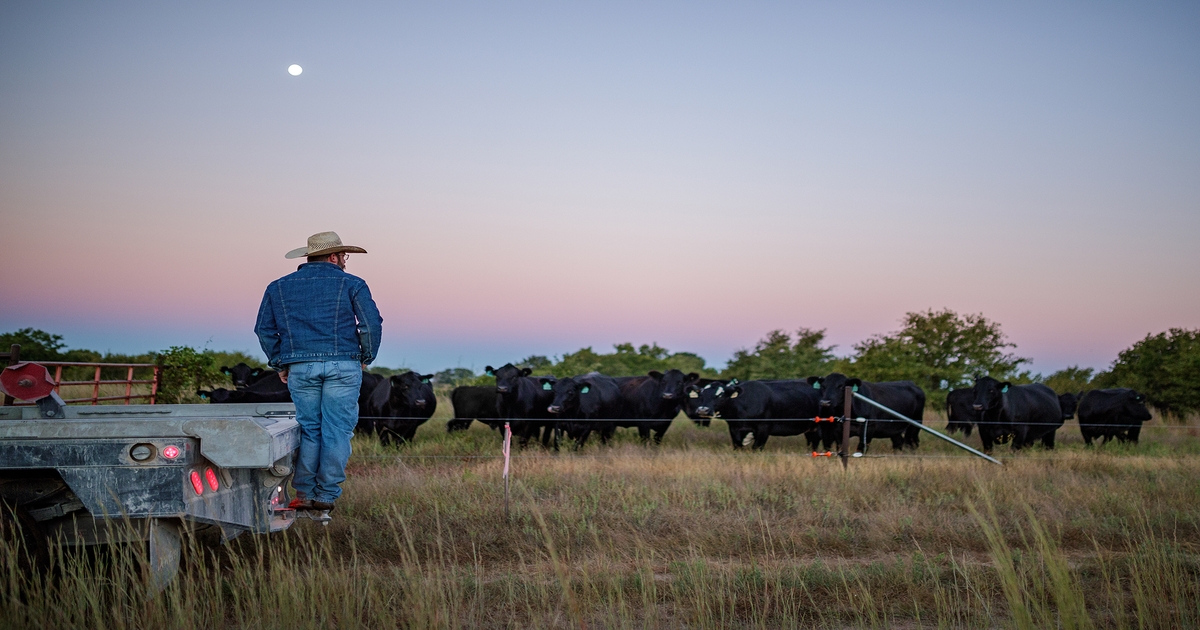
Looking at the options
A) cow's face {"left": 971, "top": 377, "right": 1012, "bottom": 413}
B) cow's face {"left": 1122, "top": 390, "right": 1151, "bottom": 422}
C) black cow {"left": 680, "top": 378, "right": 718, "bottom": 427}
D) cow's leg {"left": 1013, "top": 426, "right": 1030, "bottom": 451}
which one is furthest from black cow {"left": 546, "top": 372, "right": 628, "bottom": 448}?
cow's face {"left": 1122, "top": 390, "right": 1151, "bottom": 422}

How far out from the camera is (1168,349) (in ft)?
86.6

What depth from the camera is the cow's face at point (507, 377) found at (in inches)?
634

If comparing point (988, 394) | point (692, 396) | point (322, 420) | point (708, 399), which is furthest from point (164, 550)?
point (988, 394)

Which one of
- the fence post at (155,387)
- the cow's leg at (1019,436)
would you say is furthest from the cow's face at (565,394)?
the cow's leg at (1019,436)

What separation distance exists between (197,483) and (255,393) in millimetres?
10354

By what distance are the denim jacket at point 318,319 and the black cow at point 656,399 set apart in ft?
41.0

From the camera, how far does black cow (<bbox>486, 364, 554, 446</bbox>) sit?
16250 millimetres

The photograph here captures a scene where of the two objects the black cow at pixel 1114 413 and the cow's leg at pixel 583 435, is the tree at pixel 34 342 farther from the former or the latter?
the black cow at pixel 1114 413

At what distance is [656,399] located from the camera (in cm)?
1839

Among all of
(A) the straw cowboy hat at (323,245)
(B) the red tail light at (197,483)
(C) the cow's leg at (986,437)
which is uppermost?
(A) the straw cowboy hat at (323,245)

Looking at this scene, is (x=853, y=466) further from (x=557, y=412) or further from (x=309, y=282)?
(x=309, y=282)

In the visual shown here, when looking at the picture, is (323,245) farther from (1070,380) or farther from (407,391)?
(1070,380)

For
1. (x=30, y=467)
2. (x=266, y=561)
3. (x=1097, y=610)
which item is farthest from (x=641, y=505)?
(x=30, y=467)

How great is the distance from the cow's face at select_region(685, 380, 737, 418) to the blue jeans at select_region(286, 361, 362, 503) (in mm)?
11605
